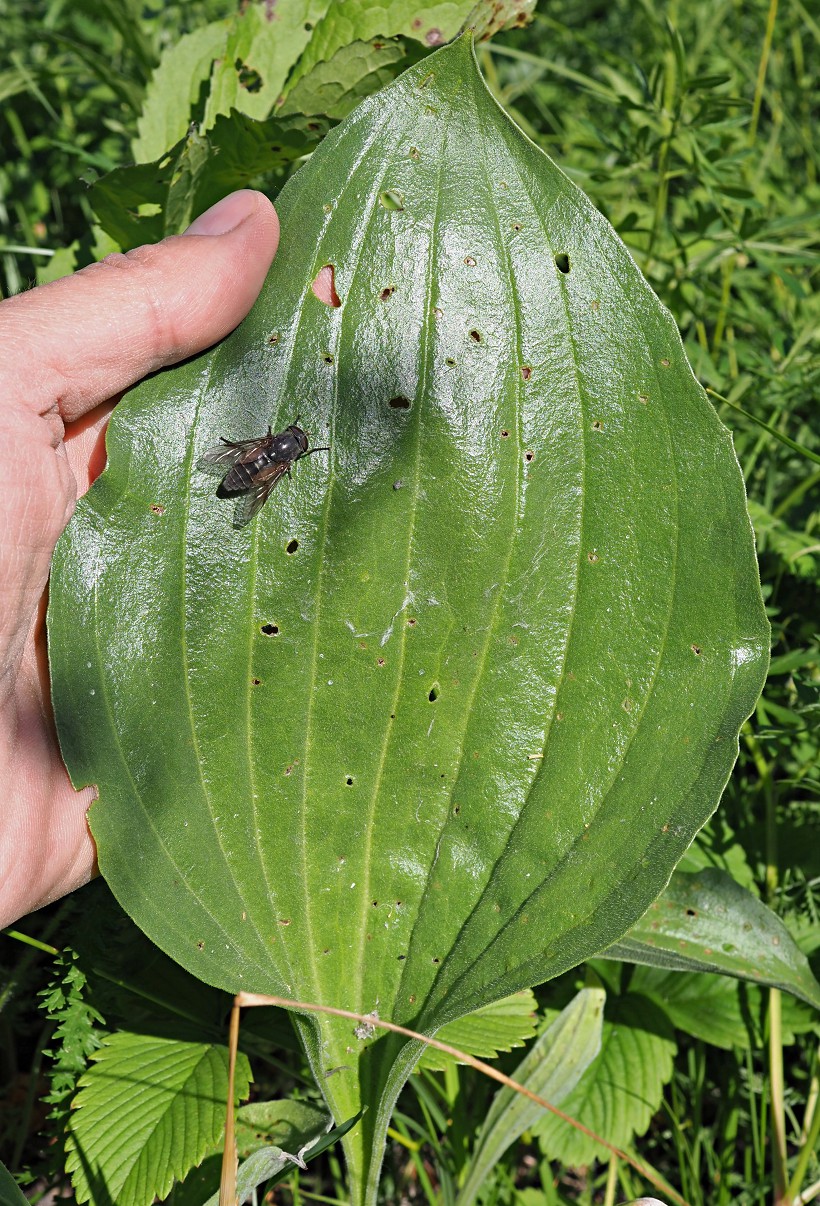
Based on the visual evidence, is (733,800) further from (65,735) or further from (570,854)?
(65,735)

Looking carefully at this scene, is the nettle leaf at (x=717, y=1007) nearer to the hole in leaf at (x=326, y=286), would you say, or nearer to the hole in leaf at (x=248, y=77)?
the hole in leaf at (x=326, y=286)

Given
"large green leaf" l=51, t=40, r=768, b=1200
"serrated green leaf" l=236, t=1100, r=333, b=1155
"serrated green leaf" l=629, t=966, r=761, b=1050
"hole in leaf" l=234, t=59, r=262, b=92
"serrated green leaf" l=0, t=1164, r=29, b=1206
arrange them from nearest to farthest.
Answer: "serrated green leaf" l=0, t=1164, r=29, b=1206
"large green leaf" l=51, t=40, r=768, b=1200
"serrated green leaf" l=236, t=1100, r=333, b=1155
"serrated green leaf" l=629, t=966, r=761, b=1050
"hole in leaf" l=234, t=59, r=262, b=92

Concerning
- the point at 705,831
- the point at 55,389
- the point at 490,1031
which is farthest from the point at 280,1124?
the point at 55,389

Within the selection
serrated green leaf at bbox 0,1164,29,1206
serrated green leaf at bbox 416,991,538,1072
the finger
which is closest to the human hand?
the finger

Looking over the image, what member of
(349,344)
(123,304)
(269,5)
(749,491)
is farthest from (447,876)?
(269,5)

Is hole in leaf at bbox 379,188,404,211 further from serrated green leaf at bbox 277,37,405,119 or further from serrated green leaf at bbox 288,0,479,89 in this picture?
serrated green leaf at bbox 288,0,479,89

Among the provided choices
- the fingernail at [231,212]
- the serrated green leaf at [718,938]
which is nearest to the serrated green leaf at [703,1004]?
the serrated green leaf at [718,938]
